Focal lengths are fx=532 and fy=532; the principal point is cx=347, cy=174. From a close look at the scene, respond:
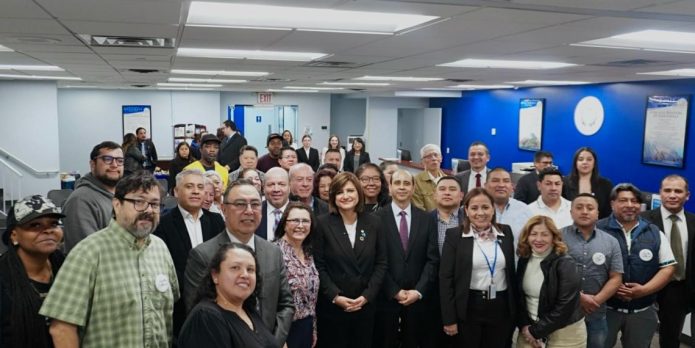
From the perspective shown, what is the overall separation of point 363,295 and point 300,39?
191 cm

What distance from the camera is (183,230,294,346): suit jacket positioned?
248 cm

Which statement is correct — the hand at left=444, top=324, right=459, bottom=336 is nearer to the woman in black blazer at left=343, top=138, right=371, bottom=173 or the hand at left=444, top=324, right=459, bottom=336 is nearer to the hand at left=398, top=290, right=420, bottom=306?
the hand at left=398, top=290, right=420, bottom=306

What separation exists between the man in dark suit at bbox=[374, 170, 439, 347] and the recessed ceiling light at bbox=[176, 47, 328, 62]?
6.89 ft

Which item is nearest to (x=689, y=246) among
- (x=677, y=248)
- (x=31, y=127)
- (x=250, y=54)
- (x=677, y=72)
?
(x=677, y=248)

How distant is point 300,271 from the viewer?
299 cm

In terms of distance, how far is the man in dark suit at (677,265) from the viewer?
3.64 metres

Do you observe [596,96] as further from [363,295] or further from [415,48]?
[363,295]

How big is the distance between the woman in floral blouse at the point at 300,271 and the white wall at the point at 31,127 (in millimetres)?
8098

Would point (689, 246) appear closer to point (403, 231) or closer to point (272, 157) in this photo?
point (403, 231)

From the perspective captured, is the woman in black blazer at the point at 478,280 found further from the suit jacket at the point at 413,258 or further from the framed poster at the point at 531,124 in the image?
the framed poster at the point at 531,124

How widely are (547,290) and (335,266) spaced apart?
1244 millimetres

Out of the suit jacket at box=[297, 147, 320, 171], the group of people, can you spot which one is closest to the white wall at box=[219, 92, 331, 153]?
the suit jacket at box=[297, 147, 320, 171]

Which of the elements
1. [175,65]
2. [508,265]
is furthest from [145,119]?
[508,265]

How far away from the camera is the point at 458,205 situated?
367cm
